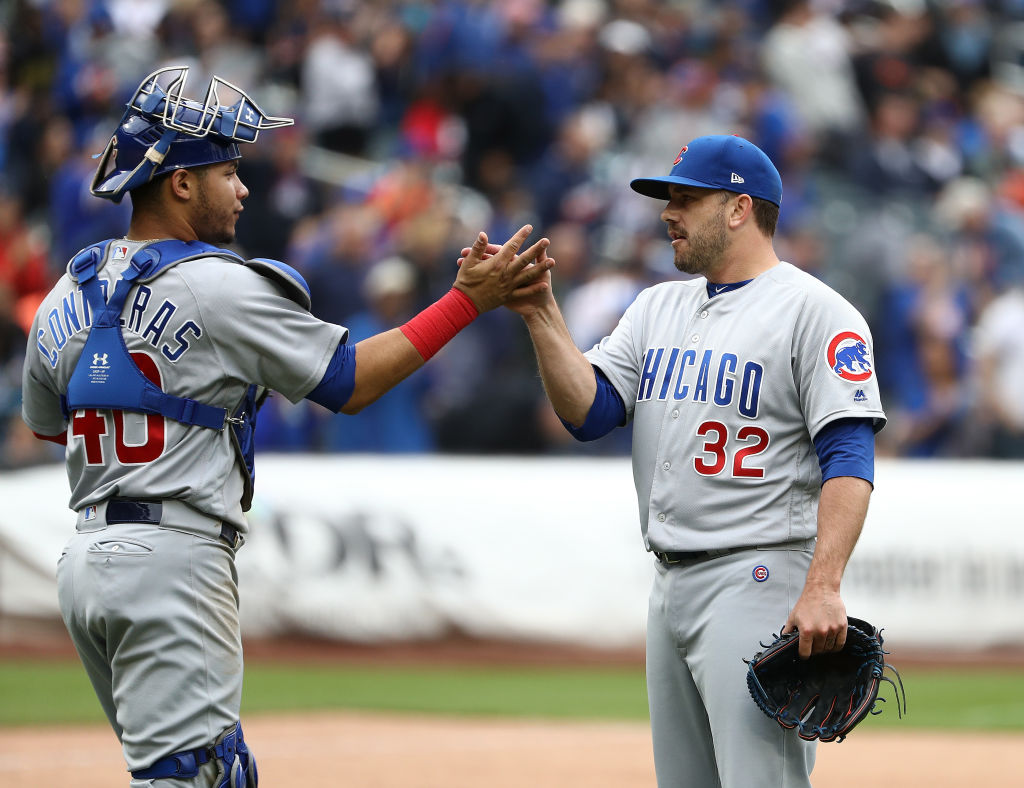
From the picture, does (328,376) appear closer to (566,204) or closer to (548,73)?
(566,204)

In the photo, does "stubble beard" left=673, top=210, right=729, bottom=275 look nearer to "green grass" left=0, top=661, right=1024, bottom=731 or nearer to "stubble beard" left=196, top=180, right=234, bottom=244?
"stubble beard" left=196, top=180, right=234, bottom=244

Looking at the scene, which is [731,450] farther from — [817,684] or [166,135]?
[166,135]

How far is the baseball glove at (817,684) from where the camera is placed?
403 cm

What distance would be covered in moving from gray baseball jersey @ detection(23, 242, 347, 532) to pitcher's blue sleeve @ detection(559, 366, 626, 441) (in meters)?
0.84

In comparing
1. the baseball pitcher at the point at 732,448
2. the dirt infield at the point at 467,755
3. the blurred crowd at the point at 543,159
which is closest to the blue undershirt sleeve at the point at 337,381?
the baseball pitcher at the point at 732,448

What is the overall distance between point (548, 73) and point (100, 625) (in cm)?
1138

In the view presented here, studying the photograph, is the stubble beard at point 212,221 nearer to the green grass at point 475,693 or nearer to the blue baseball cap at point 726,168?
the blue baseball cap at point 726,168

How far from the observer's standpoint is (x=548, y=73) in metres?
14.7

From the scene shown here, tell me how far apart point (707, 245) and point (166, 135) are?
1594 mm

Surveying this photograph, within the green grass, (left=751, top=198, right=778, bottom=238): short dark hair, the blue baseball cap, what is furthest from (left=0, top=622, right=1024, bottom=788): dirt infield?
the blue baseball cap

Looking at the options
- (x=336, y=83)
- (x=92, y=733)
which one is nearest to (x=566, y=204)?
(x=336, y=83)

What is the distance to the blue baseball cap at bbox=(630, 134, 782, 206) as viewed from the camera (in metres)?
4.41

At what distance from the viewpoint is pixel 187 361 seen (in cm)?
405

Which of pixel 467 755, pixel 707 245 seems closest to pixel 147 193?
pixel 707 245
